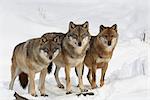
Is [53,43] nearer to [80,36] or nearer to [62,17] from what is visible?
[80,36]

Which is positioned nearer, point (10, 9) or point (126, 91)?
point (126, 91)

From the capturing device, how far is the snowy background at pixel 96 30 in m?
7.75

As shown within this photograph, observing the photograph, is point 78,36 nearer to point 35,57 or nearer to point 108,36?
point 108,36

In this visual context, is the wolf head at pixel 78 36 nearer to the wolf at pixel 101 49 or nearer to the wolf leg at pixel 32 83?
the wolf at pixel 101 49

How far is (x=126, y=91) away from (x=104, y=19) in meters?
9.24

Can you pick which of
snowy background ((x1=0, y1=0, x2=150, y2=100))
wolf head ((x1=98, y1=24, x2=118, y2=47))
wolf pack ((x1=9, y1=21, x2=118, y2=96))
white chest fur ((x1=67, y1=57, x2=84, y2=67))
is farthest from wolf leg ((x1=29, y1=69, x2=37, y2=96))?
wolf head ((x1=98, y1=24, x2=118, y2=47))

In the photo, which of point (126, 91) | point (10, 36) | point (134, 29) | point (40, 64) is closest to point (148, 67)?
point (126, 91)

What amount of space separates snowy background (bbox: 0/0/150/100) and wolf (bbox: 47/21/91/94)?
1.88 ft

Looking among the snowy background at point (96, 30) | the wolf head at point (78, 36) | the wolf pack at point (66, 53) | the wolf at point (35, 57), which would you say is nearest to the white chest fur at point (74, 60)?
the wolf pack at point (66, 53)

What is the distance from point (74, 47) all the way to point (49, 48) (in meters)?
0.57

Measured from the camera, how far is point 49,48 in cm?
787

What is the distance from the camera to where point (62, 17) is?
16516 millimetres

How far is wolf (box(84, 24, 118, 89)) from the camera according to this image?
27.5 ft

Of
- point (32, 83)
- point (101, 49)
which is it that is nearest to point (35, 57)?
point (32, 83)
